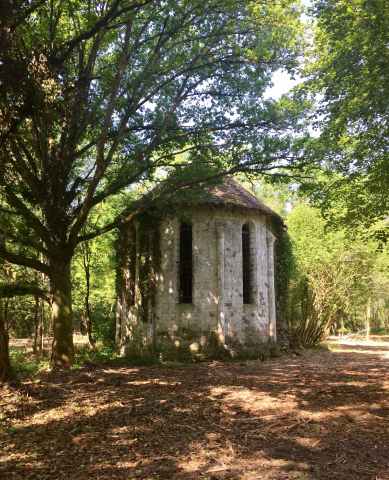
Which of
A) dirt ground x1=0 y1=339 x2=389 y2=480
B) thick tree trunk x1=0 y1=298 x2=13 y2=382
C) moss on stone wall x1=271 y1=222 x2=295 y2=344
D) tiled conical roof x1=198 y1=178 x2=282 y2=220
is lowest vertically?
dirt ground x1=0 y1=339 x2=389 y2=480

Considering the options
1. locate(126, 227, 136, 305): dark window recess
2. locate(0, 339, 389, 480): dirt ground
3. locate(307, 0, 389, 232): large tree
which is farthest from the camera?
locate(126, 227, 136, 305): dark window recess

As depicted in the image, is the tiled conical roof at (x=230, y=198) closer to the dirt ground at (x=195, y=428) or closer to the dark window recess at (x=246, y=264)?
the dark window recess at (x=246, y=264)

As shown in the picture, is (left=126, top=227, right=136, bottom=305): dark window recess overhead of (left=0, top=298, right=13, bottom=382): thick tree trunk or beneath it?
overhead

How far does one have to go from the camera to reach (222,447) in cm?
569

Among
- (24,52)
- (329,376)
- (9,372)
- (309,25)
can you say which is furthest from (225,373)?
(309,25)

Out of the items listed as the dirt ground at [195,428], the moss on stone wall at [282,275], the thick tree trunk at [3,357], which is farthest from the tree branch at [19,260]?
the moss on stone wall at [282,275]

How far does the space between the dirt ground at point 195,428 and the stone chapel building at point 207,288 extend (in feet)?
14.0

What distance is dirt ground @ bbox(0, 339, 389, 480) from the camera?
498cm

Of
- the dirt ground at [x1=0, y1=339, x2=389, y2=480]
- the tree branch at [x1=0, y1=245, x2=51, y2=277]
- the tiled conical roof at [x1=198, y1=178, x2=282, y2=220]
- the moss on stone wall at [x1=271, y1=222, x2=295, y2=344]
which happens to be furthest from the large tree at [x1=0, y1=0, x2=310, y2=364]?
Result: the moss on stone wall at [x1=271, y1=222, x2=295, y2=344]

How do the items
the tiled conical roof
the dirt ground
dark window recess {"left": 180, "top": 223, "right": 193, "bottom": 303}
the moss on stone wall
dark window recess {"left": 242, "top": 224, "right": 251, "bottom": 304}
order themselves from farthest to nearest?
the moss on stone wall, dark window recess {"left": 242, "top": 224, "right": 251, "bottom": 304}, dark window recess {"left": 180, "top": 223, "right": 193, "bottom": 303}, the tiled conical roof, the dirt ground

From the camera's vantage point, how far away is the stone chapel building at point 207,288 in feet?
49.2

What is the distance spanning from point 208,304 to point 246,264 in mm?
2727

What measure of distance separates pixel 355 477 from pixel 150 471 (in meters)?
2.55

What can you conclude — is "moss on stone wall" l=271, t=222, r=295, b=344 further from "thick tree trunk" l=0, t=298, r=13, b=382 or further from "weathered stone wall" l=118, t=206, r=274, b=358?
"thick tree trunk" l=0, t=298, r=13, b=382
